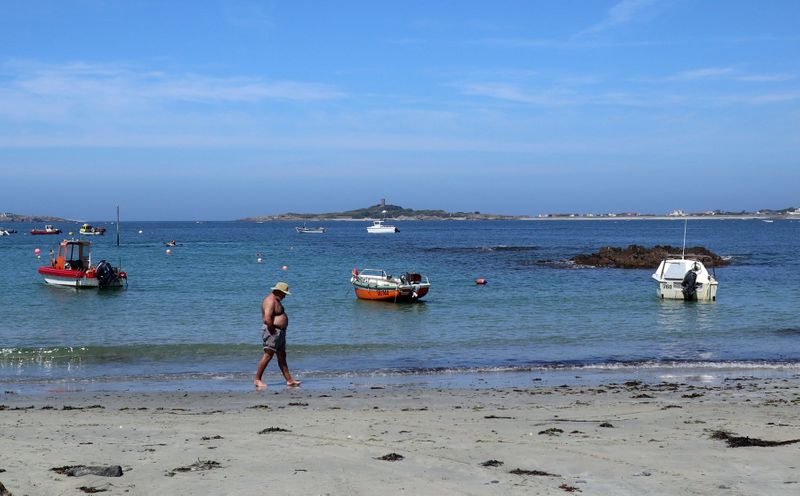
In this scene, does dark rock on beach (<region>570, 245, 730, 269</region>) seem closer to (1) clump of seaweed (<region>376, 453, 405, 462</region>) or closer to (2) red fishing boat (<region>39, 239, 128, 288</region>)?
(2) red fishing boat (<region>39, 239, 128, 288</region>)

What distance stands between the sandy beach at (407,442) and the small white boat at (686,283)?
20246mm

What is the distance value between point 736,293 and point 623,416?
93.4 feet

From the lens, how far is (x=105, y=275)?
128 feet

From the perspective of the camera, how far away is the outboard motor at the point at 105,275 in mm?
38875

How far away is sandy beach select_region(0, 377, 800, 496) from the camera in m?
7.78

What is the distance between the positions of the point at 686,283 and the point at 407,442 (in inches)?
1053

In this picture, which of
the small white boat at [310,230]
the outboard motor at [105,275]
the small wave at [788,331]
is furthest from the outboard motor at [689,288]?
the small white boat at [310,230]

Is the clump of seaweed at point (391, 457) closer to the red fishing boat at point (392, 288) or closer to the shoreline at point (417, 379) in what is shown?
the shoreline at point (417, 379)

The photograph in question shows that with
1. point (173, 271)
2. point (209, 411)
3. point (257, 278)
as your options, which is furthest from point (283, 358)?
point (173, 271)

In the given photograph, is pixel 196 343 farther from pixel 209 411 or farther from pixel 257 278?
pixel 257 278

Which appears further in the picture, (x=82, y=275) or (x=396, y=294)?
(x=82, y=275)

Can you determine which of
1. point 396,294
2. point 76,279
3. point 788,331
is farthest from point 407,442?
point 76,279

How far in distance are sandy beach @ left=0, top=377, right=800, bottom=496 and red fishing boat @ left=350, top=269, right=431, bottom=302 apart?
62.1ft

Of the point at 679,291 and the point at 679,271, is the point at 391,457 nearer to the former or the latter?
the point at 679,291
